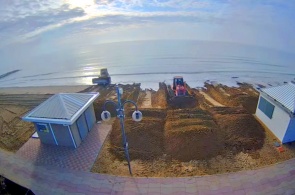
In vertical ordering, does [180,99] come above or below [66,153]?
below

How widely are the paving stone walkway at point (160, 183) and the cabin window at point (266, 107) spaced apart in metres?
3.72

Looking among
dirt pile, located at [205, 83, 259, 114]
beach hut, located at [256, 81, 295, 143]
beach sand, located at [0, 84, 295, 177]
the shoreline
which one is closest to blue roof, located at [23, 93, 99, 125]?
beach sand, located at [0, 84, 295, 177]

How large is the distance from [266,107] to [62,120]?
564 inches

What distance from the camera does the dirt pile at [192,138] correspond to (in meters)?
11.4

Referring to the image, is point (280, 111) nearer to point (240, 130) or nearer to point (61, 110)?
point (240, 130)

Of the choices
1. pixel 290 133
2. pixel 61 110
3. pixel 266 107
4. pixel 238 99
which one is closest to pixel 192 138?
pixel 290 133

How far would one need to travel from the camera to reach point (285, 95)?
1206cm

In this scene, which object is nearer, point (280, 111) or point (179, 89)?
point (280, 111)

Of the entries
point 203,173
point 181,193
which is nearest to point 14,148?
point 181,193

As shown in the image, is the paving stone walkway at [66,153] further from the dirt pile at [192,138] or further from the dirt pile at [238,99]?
the dirt pile at [238,99]

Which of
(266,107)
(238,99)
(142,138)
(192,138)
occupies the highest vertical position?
(266,107)

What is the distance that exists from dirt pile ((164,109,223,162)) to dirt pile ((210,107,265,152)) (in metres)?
0.68

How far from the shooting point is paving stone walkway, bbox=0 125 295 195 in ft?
29.1

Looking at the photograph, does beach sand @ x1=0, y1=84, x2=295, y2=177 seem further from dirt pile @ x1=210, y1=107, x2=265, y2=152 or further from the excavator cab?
the excavator cab
